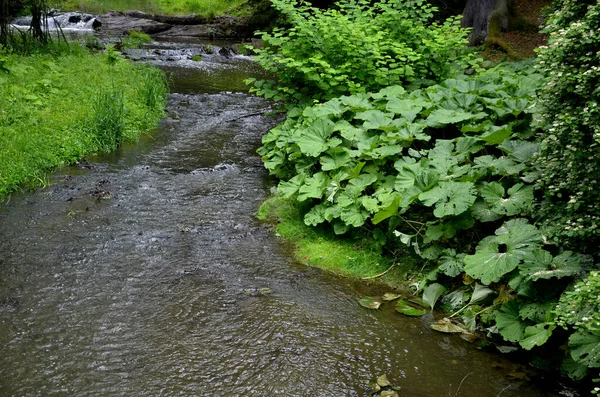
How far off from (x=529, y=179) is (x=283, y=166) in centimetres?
363

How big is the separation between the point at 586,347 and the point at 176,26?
2517cm

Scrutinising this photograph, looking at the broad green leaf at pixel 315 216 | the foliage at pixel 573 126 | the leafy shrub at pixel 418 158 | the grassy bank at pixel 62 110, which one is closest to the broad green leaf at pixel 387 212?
the leafy shrub at pixel 418 158

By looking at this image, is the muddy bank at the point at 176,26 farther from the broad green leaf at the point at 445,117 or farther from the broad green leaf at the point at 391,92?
the broad green leaf at the point at 445,117

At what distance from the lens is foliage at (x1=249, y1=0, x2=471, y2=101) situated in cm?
789

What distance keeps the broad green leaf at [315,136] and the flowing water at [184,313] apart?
1107mm

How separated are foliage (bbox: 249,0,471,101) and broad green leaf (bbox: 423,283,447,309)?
3.45 m

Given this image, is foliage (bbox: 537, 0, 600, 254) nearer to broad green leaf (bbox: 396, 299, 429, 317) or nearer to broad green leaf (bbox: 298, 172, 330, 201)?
broad green leaf (bbox: 396, 299, 429, 317)

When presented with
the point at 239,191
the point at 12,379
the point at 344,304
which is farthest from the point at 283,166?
the point at 12,379

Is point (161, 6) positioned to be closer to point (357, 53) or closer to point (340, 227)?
point (357, 53)

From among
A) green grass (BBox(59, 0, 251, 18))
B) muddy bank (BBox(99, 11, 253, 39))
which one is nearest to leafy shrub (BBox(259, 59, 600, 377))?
muddy bank (BBox(99, 11, 253, 39))

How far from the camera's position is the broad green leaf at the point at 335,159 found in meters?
6.54

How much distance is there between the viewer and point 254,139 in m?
10.2

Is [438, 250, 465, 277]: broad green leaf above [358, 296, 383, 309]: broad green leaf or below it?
above

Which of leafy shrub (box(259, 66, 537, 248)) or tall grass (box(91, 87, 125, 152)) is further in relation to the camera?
tall grass (box(91, 87, 125, 152))
